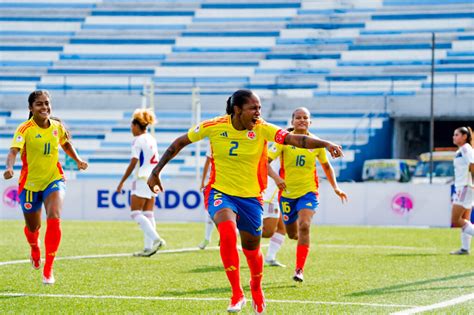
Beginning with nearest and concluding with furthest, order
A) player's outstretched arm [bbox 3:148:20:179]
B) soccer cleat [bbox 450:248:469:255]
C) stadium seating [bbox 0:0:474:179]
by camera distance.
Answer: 1. player's outstretched arm [bbox 3:148:20:179]
2. soccer cleat [bbox 450:248:469:255]
3. stadium seating [bbox 0:0:474:179]

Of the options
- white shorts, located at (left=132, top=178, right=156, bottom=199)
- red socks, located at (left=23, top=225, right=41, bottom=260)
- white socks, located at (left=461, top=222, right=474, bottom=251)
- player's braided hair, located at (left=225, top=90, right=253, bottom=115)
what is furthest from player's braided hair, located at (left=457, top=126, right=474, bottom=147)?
player's braided hair, located at (left=225, top=90, right=253, bottom=115)

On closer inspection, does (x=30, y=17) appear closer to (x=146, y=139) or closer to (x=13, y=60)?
(x=13, y=60)

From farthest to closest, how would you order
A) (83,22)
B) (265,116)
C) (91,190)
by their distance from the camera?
(83,22)
(265,116)
(91,190)

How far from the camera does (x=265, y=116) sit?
39.2 m

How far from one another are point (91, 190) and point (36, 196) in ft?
55.6

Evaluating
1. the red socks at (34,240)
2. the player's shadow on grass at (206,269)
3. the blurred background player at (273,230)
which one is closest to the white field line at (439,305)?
the player's shadow on grass at (206,269)

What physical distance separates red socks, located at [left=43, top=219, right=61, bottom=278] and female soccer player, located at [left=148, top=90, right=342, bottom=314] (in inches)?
90.0

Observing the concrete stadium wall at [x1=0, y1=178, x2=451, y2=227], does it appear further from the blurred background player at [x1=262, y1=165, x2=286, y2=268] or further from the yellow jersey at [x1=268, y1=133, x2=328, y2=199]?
the yellow jersey at [x1=268, y1=133, x2=328, y2=199]

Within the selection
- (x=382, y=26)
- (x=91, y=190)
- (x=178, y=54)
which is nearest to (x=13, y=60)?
(x=178, y=54)

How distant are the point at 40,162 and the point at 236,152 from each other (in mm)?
3099

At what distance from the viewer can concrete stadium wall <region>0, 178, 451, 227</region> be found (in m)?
25.9

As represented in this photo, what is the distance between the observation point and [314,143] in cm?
772

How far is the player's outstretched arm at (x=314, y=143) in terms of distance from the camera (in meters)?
7.57

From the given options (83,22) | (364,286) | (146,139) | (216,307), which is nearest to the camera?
(216,307)
